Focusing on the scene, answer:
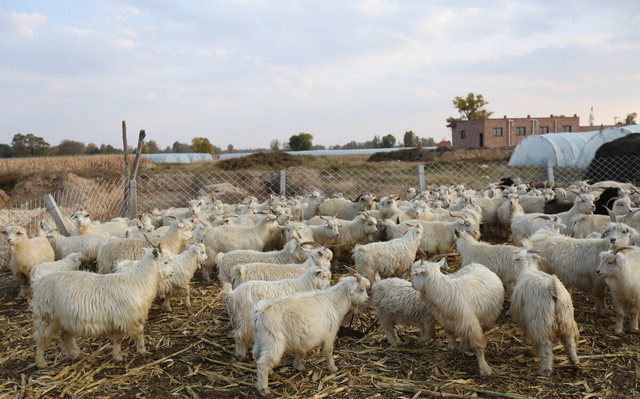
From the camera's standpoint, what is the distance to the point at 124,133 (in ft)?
44.2

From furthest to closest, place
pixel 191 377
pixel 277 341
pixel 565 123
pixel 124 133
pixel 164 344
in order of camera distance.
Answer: pixel 565 123, pixel 124 133, pixel 164 344, pixel 191 377, pixel 277 341

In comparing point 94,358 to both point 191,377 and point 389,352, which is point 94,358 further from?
point 389,352

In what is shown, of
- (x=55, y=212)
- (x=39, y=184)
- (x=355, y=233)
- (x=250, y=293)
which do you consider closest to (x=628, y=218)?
(x=355, y=233)

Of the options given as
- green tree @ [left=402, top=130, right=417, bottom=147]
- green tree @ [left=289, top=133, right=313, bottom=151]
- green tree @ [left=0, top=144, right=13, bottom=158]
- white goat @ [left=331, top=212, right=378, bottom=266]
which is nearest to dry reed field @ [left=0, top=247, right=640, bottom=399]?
white goat @ [left=331, top=212, right=378, bottom=266]

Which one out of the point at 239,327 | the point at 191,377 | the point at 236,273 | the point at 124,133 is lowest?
the point at 191,377

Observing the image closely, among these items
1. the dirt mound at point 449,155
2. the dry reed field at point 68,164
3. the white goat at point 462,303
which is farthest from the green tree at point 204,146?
the white goat at point 462,303

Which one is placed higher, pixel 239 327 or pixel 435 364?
pixel 239 327

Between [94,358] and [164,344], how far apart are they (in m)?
0.76

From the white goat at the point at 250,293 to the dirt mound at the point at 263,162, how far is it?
20.4m

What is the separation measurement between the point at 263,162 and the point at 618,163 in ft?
56.4

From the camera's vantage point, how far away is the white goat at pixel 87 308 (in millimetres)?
4988

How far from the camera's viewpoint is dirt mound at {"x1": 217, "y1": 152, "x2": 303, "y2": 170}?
26156 mm

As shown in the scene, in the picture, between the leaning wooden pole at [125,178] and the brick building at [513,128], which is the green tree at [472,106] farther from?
the leaning wooden pole at [125,178]

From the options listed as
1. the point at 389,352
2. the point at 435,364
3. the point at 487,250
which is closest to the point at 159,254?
the point at 389,352
